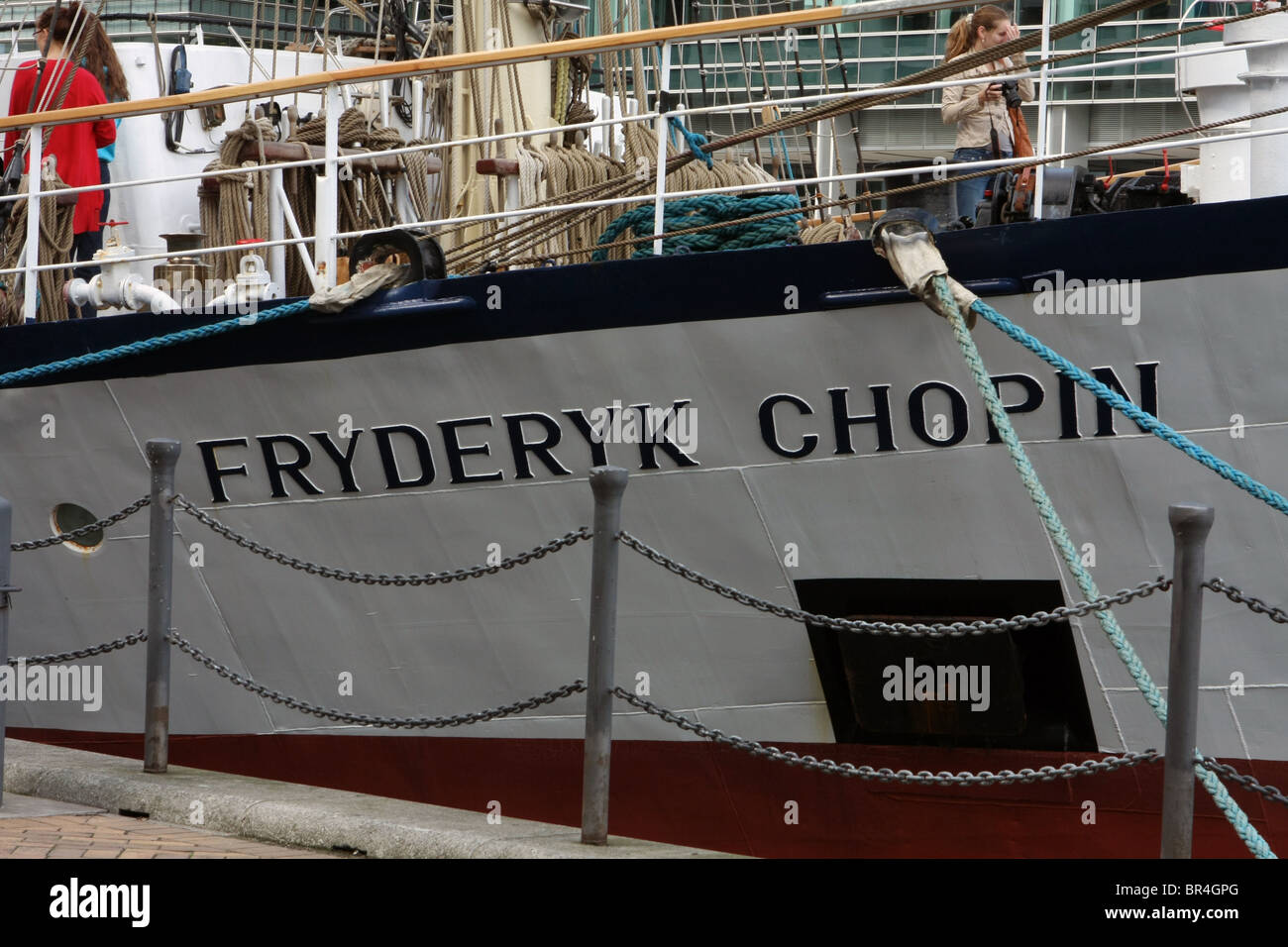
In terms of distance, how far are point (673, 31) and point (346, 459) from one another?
6.75 feet

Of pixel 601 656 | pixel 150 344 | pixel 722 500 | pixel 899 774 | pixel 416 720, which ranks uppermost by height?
pixel 150 344

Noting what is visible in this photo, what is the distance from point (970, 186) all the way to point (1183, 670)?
3119 millimetres

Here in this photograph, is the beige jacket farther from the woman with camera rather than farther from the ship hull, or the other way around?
the ship hull

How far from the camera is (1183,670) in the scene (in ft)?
13.2

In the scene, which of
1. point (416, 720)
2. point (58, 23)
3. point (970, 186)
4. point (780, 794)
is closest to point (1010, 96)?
point (970, 186)

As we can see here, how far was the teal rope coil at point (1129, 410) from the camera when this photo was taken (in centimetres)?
478

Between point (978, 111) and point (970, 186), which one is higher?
point (978, 111)

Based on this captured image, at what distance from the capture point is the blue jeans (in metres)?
6.62

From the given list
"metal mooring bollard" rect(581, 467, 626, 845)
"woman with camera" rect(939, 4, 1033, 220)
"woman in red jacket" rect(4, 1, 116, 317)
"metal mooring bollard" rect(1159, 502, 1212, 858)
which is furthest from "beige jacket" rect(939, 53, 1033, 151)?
"woman in red jacket" rect(4, 1, 116, 317)

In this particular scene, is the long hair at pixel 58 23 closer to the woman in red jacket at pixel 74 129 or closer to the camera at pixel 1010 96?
the woman in red jacket at pixel 74 129

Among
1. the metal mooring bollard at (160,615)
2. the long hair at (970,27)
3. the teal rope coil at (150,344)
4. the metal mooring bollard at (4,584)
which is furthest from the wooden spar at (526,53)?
the metal mooring bollard at (4,584)

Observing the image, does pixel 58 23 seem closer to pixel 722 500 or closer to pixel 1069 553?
pixel 722 500

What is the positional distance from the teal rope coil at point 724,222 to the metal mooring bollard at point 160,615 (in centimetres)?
197

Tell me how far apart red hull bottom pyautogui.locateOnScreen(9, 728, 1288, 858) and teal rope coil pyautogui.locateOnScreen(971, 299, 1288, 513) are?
4.23 feet
